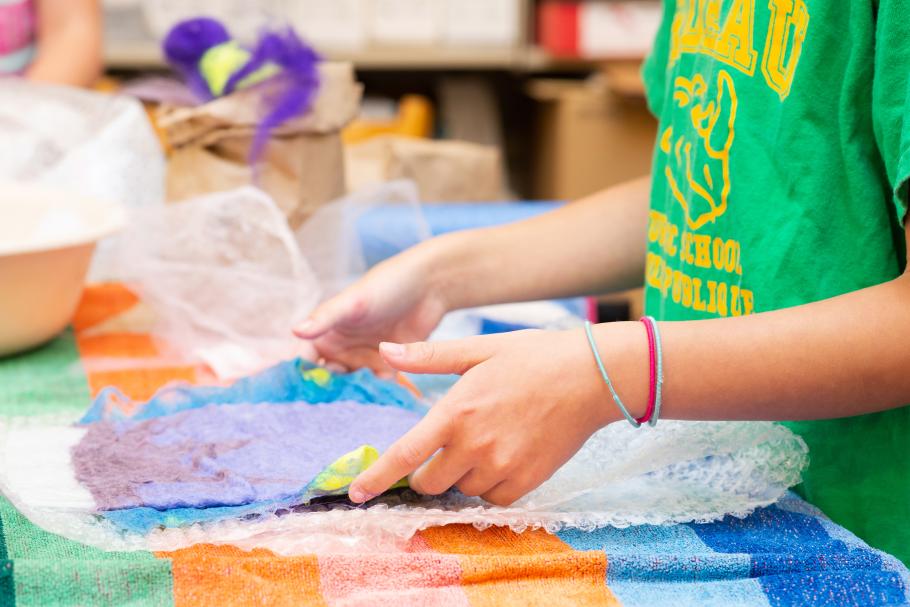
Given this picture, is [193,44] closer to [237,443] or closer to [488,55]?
[237,443]

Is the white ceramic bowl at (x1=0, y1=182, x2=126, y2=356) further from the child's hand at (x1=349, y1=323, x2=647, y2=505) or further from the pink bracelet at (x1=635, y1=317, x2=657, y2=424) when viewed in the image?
the pink bracelet at (x1=635, y1=317, x2=657, y2=424)

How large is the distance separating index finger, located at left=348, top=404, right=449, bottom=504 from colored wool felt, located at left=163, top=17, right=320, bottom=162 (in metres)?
0.59

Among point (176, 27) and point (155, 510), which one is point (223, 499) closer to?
point (155, 510)

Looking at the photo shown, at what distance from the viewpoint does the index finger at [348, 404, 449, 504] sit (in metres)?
0.56

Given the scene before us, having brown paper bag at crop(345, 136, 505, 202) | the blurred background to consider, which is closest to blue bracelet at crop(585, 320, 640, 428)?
Answer: brown paper bag at crop(345, 136, 505, 202)

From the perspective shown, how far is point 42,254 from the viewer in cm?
88

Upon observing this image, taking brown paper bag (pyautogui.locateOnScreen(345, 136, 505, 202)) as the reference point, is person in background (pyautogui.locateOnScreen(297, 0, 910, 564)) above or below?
above

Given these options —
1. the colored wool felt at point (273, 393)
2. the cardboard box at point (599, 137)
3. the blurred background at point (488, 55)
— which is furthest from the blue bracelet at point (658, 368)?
the cardboard box at point (599, 137)

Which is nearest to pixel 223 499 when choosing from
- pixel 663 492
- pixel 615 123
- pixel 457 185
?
pixel 663 492

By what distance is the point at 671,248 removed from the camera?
0.75m

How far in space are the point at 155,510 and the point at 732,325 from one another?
33 centimetres

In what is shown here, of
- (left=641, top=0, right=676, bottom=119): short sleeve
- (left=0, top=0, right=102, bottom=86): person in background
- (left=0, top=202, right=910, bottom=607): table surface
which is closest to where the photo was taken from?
(left=0, top=202, right=910, bottom=607): table surface

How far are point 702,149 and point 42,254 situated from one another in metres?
0.55

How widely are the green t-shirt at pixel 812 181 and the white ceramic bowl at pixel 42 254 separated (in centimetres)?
53
